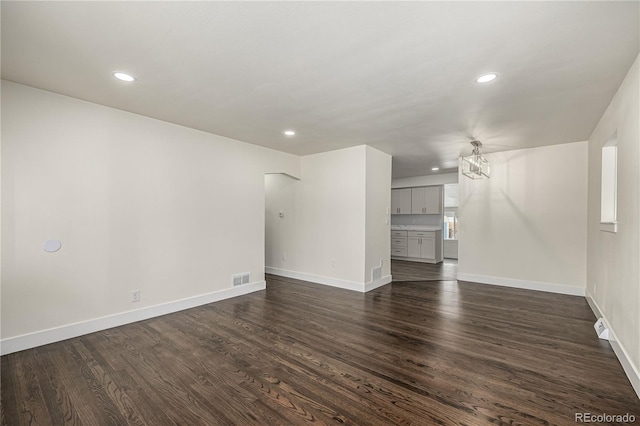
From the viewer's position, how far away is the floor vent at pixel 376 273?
16.5ft

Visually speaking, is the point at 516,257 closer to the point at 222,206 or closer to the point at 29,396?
the point at 222,206

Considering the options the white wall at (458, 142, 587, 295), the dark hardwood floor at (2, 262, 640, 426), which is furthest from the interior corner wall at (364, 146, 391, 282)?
the white wall at (458, 142, 587, 295)

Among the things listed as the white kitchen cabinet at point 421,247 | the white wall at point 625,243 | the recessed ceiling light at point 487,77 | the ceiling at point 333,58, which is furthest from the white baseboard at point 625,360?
the white kitchen cabinet at point 421,247

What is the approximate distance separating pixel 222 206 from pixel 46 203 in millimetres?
1974

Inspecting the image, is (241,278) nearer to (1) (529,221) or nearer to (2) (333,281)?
(2) (333,281)

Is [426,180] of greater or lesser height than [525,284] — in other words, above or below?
above

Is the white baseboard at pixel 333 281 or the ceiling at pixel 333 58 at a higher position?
the ceiling at pixel 333 58

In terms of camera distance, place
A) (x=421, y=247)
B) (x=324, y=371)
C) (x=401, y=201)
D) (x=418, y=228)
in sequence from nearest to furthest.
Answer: (x=324, y=371) → (x=421, y=247) → (x=418, y=228) → (x=401, y=201)

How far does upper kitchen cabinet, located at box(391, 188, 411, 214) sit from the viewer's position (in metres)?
8.80

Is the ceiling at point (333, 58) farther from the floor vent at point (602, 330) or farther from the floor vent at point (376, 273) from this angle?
the floor vent at point (376, 273)

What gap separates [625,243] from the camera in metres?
2.44

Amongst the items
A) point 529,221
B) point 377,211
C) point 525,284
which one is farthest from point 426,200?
point 377,211

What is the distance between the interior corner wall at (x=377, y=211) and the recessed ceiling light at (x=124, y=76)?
338cm

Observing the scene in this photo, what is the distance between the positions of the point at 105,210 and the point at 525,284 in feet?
21.4
